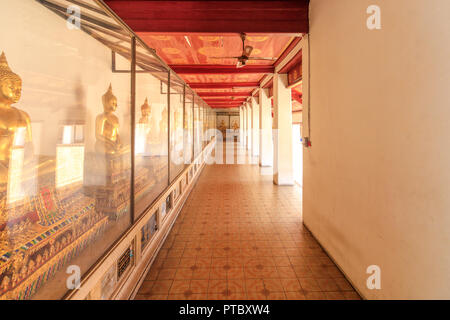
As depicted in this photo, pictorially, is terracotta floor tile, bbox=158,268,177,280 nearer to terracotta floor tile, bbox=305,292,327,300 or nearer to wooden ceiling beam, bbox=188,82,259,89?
terracotta floor tile, bbox=305,292,327,300

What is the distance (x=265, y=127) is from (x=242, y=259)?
6.35m

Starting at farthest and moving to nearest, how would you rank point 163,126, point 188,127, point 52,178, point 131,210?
point 188,127
point 163,126
point 131,210
point 52,178

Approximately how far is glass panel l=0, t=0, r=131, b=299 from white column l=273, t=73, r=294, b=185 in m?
4.57

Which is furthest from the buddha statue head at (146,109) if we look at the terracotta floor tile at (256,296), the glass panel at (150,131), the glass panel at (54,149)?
the terracotta floor tile at (256,296)

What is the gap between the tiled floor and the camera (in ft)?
6.61

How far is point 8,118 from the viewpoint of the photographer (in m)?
0.95

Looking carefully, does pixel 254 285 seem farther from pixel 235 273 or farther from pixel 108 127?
pixel 108 127

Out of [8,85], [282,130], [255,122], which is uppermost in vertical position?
[255,122]

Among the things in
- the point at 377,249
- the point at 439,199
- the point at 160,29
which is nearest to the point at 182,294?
the point at 377,249

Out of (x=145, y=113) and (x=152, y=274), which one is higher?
(x=145, y=113)

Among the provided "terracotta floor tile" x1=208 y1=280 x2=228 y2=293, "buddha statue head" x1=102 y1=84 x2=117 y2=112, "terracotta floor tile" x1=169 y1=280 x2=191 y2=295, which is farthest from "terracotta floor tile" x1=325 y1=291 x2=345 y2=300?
"buddha statue head" x1=102 y1=84 x2=117 y2=112

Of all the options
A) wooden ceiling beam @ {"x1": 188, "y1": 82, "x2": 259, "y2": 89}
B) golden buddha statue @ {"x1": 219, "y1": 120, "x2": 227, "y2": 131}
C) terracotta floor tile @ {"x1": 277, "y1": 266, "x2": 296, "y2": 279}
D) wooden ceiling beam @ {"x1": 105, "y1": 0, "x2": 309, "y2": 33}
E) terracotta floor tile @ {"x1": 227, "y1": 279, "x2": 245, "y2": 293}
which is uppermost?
golden buddha statue @ {"x1": 219, "y1": 120, "x2": 227, "y2": 131}

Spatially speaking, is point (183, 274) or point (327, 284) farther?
point (183, 274)

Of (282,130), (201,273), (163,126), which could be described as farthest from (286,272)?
(282,130)
